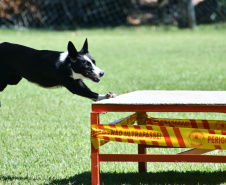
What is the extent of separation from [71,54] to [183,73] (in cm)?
639

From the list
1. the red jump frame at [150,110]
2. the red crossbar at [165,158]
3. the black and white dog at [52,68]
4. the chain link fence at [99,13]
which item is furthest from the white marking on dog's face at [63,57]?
the chain link fence at [99,13]

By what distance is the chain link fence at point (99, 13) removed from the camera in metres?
21.8

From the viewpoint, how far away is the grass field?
409 centimetres

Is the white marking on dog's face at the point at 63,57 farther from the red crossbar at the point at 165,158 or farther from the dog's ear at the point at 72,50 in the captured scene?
the red crossbar at the point at 165,158

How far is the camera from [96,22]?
22812 mm

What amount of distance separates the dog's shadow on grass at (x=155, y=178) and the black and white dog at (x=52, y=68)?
691 millimetres

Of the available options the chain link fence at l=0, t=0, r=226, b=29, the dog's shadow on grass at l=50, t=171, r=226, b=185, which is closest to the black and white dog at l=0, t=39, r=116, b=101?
the dog's shadow on grass at l=50, t=171, r=226, b=185

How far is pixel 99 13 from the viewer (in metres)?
22.8

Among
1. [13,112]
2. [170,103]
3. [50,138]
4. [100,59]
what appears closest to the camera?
[170,103]

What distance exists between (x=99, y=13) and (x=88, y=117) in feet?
55.7

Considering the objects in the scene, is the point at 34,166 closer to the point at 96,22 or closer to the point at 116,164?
the point at 116,164

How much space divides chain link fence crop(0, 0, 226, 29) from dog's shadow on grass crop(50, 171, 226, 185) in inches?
714

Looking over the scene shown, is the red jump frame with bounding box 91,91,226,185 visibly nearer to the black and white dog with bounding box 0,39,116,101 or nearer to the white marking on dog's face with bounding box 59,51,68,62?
the black and white dog with bounding box 0,39,116,101

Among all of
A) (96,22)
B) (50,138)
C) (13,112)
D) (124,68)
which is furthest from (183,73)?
(96,22)
